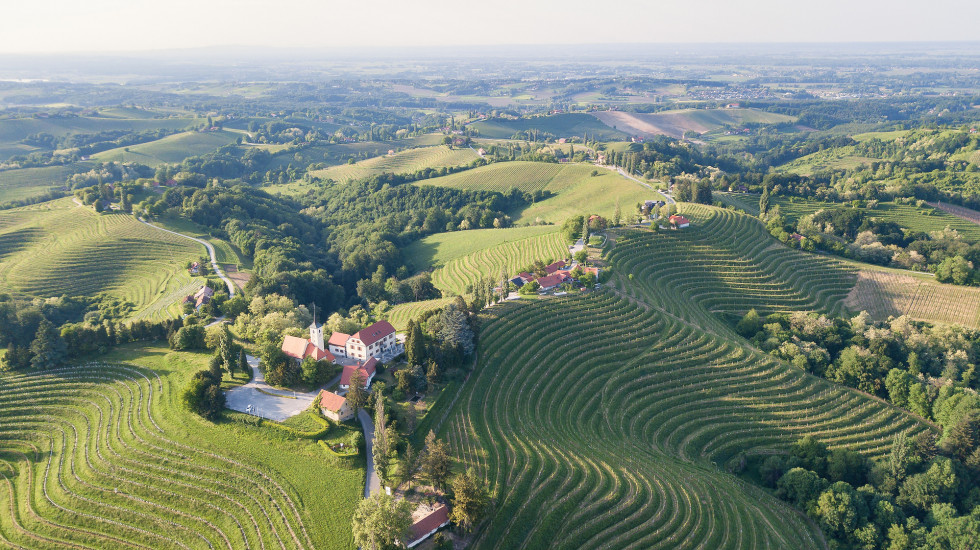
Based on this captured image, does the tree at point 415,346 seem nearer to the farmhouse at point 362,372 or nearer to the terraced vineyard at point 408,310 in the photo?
the farmhouse at point 362,372

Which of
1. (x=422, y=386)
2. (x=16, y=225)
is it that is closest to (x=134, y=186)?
(x=16, y=225)

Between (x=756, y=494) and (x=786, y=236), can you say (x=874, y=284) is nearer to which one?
(x=786, y=236)

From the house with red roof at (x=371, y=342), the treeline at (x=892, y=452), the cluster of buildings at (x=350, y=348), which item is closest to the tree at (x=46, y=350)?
the cluster of buildings at (x=350, y=348)

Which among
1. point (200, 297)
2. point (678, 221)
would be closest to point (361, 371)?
point (200, 297)

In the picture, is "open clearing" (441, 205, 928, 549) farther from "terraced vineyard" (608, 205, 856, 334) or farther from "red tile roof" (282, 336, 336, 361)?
"red tile roof" (282, 336, 336, 361)

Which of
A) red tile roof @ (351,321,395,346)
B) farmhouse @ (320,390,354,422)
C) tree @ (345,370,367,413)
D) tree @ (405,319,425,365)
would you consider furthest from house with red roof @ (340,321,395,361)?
farmhouse @ (320,390,354,422)

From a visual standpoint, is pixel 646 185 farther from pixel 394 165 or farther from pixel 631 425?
pixel 394 165
